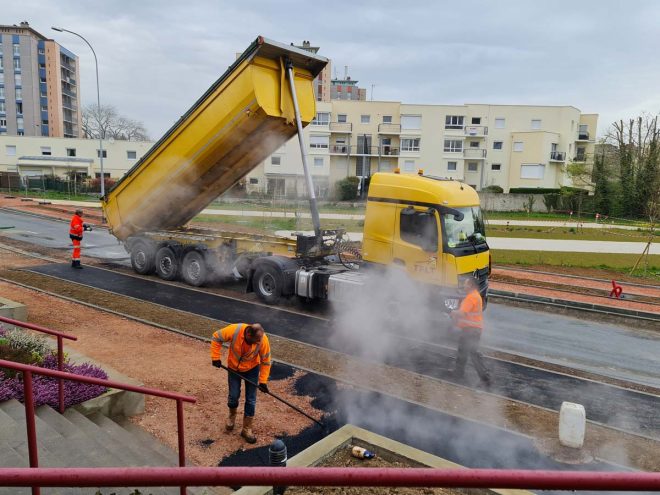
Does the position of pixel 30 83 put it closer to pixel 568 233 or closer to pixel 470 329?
pixel 568 233

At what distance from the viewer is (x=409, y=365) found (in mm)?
8414

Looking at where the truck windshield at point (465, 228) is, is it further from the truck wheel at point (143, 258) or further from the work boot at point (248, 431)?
the truck wheel at point (143, 258)

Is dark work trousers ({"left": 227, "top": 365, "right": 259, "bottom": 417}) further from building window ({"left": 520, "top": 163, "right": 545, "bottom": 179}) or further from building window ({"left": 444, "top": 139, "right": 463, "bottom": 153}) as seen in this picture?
building window ({"left": 520, "top": 163, "right": 545, "bottom": 179})

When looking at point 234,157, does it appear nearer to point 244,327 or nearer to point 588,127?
point 244,327

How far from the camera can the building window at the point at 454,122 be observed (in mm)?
54531

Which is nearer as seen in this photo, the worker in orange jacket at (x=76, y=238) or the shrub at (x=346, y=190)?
the worker in orange jacket at (x=76, y=238)

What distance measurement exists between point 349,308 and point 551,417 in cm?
456

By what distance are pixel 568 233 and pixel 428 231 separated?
25294 mm

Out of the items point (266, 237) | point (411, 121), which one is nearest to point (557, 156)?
point (411, 121)

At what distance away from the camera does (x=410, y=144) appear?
54.7 m

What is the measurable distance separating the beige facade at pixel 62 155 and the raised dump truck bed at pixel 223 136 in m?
43.6

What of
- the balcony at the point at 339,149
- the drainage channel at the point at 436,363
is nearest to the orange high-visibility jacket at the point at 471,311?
the drainage channel at the point at 436,363

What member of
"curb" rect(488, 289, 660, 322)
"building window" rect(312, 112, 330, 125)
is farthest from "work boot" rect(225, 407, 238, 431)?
"building window" rect(312, 112, 330, 125)

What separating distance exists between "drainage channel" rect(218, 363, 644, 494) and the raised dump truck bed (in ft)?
17.9
